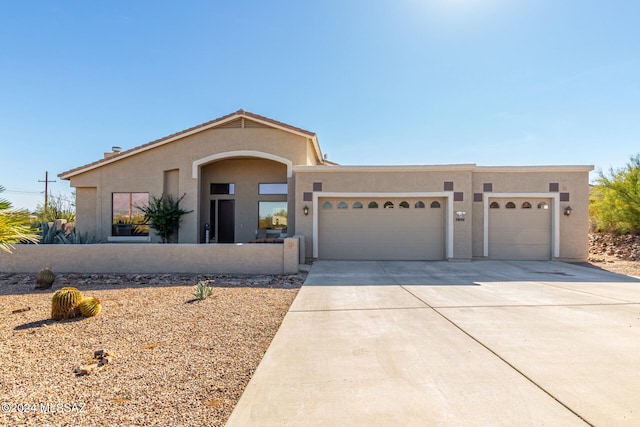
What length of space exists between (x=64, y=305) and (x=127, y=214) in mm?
11012

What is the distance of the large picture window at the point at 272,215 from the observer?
629 inches

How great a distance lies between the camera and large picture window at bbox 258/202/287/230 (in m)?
16.0

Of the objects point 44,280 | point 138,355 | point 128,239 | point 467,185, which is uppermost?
point 467,185

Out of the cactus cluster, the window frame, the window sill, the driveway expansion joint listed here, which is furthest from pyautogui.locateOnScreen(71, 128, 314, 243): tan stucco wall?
the driveway expansion joint

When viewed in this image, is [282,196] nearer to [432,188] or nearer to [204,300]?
[432,188]

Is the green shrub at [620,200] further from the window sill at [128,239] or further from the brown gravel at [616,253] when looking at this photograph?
the window sill at [128,239]

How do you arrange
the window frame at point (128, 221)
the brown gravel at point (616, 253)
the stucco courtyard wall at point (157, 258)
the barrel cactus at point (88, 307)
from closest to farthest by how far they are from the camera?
the barrel cactus at point (88, 307), the stucco courtyard wall at point (157, 258), the brown gravel at point (616, 253), the window frame at point (128, 221)

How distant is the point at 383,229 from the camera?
13.1 m

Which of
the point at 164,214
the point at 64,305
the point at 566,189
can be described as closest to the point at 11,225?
the point at 64,305

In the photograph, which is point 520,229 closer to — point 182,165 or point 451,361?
point 451,361

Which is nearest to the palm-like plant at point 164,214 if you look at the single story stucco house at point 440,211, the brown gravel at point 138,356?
the single story stucco house at point 440,211

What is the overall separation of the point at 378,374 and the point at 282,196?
42.4 ft

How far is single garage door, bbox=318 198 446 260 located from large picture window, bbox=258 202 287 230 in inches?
130

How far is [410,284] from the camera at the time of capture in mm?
8422
